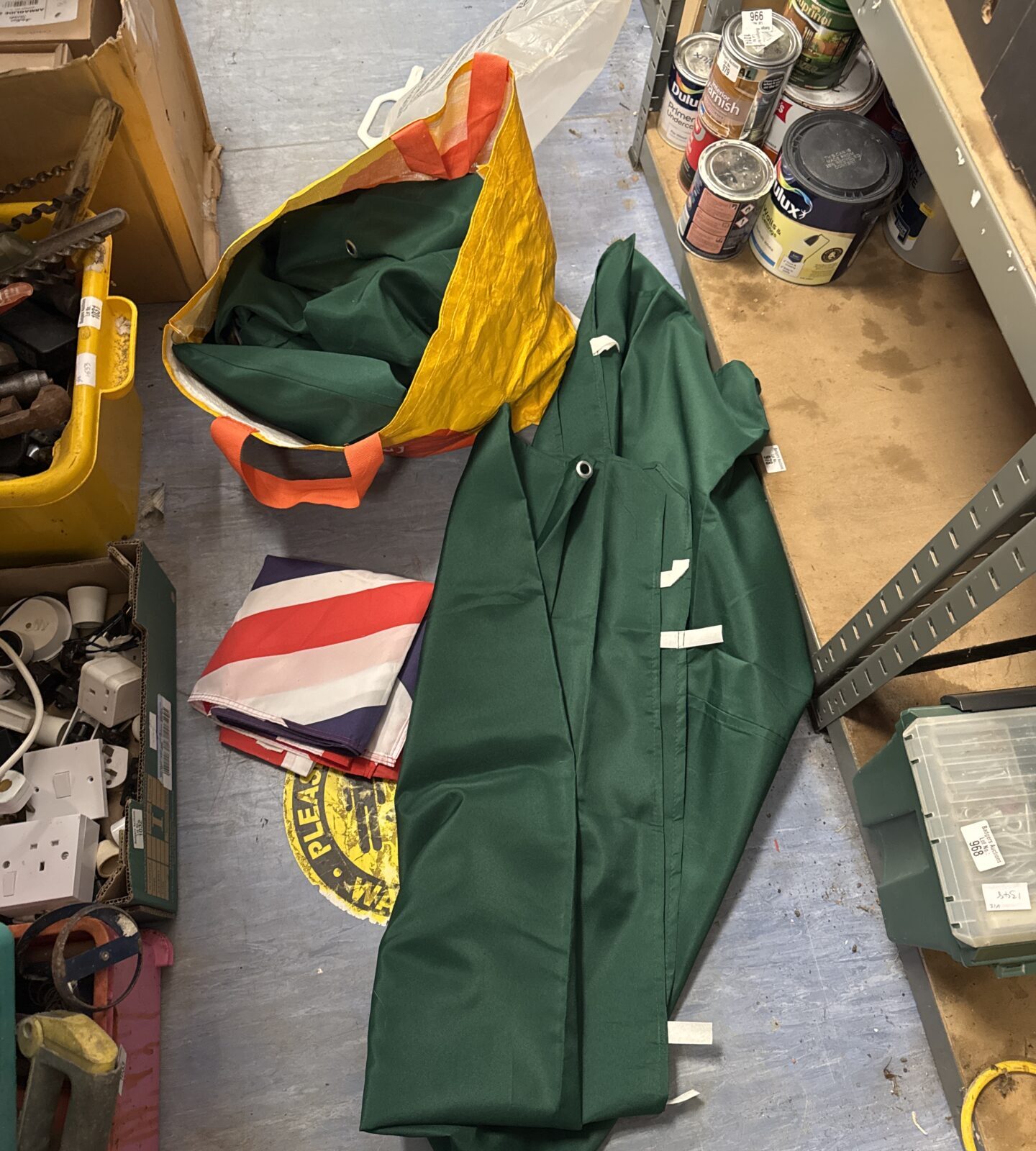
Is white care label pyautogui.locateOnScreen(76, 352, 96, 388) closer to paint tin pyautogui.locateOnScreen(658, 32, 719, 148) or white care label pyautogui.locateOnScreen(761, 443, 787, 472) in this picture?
white care label pyautogui.locateOnScreen(761, 443, 787, 472)

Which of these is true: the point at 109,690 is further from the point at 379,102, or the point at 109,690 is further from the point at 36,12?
the point at 379,102

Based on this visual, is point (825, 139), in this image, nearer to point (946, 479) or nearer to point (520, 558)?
point (946, 479)

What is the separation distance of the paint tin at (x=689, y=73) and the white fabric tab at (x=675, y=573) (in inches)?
29.1

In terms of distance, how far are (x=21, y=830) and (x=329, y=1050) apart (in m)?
0.40

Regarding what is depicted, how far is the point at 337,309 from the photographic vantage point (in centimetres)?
113

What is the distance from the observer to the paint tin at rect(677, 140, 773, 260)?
1247mm

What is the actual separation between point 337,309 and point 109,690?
516 mm

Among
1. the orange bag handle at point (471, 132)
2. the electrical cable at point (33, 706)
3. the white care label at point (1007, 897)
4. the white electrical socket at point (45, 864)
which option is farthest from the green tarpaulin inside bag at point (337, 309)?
the white care label at point (1007, 897)

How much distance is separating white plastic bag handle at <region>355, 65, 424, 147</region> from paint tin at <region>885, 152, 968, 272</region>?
80cm

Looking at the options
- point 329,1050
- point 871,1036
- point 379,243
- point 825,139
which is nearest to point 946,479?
point 825,139

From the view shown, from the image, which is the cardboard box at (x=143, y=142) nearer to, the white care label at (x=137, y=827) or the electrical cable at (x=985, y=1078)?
the white care label at (x=137, y=827)

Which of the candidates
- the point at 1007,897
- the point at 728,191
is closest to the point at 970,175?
the point at 728,191

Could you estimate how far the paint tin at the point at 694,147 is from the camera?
1318 mm

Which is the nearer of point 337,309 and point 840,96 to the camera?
point 337,309
